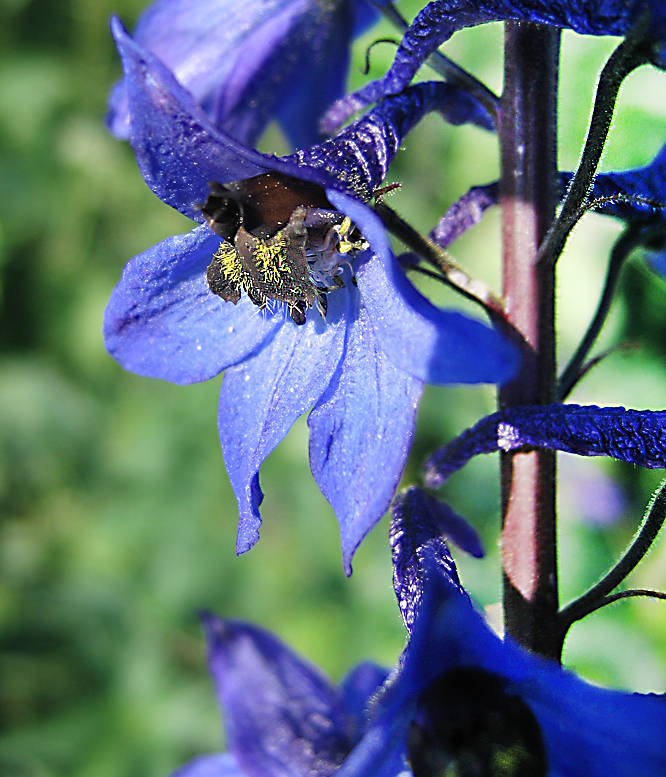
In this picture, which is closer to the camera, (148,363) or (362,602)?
(148,363)

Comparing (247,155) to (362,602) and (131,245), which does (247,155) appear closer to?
(362,602)

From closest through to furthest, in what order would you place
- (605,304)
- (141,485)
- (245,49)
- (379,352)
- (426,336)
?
(426,336)
(379,352)
(605,304)
(245,49)
(141,485)

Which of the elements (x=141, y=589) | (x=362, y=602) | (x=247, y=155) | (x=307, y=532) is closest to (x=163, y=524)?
(x=141, y=589)

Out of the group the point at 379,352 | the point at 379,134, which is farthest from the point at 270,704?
the point at 379,134

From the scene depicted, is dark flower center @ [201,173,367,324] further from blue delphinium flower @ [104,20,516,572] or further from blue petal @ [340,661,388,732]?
blue petal @ [340,661,388,732]

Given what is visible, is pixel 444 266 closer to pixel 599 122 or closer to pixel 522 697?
pixel 599 122

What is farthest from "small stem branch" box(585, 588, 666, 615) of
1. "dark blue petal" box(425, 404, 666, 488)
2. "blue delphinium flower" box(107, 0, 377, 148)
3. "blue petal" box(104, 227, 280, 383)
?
"blue delphinium flower" box(107, 0, 377, 148)
